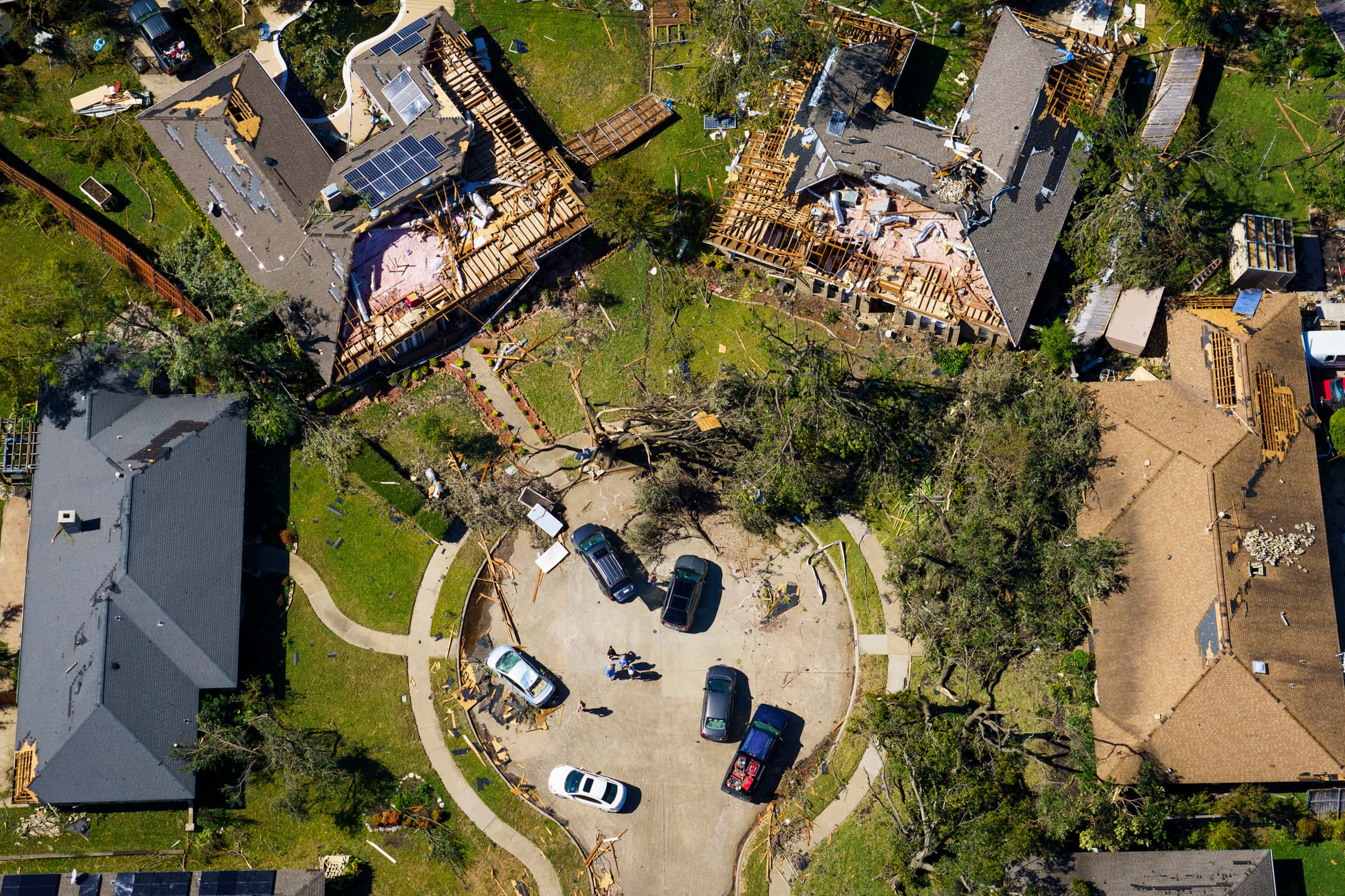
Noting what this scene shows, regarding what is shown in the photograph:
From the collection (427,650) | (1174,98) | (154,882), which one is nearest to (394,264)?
(427,650)

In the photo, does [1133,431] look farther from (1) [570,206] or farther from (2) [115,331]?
(2) [115,331]

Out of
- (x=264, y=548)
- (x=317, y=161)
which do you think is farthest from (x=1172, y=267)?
(x=264, y=548)

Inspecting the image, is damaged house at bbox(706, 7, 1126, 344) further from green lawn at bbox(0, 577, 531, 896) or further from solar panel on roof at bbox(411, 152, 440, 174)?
green lawn at bbox(0, 577, 531, 896)

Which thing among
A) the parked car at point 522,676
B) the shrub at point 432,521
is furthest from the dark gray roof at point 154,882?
the shrub at point 432,521

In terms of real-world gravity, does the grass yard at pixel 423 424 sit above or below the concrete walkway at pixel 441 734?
above

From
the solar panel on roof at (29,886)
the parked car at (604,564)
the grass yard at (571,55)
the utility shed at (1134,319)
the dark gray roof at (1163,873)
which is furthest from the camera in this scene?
the grass yard at (571,55)

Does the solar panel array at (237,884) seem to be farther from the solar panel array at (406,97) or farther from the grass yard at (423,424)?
the solar panel array at (406,97)

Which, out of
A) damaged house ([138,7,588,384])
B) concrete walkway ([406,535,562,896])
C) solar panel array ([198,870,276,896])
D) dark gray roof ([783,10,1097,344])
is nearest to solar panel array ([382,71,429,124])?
damaged house ([138,7,588,384])
